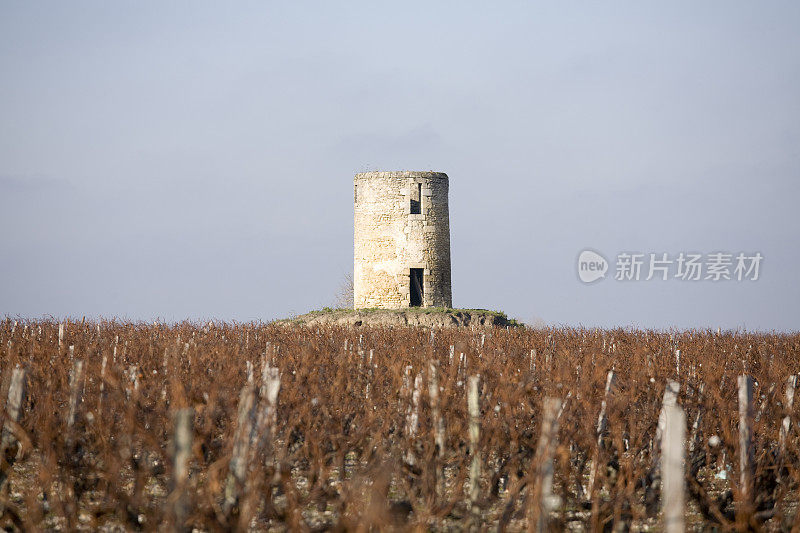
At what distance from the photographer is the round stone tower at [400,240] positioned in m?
24.7

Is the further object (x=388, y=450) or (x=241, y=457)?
(x=388, y=450)

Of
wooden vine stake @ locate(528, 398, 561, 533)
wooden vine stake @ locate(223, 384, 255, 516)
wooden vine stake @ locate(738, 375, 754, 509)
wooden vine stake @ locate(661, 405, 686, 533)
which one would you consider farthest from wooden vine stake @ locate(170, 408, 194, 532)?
wooden vine stake @ locate(738, 375, 754, 509)

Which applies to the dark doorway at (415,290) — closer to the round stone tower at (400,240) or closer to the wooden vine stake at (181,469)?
the round stone tower at (400,240)

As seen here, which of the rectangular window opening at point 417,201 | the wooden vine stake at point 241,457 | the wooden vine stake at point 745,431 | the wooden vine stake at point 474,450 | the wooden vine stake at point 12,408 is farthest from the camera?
the rectangular window opening at point 417,201

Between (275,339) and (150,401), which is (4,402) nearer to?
(150,401)

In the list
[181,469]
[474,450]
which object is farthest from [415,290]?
[181,469]

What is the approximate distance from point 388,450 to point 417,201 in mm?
17841

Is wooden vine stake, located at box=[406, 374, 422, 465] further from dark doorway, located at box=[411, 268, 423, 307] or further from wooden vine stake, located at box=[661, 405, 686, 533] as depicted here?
dark doorway, located at box=[411, 268, 423, 307]

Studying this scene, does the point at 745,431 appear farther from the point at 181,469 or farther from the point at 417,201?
the point at 417,201

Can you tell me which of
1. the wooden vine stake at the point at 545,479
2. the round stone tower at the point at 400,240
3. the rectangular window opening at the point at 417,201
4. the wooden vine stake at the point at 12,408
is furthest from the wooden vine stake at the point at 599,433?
the rectangular window opening at the point at 417,201

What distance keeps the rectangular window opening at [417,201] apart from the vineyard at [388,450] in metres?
13.1

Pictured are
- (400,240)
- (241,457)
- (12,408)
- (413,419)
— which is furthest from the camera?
(400,240)

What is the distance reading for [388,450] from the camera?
24.7ft

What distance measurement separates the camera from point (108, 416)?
6.93 metres
